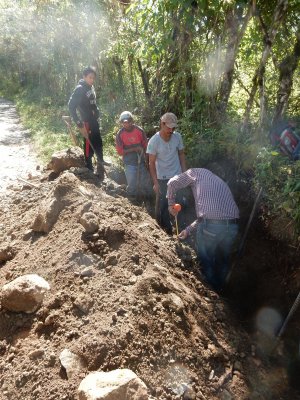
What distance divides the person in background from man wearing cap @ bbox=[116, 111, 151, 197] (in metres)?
0.79

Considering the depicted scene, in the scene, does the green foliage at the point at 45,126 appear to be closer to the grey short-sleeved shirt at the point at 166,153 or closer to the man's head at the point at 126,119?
the man's head at the point at 126,119

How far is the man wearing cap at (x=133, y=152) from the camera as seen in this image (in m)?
5.45

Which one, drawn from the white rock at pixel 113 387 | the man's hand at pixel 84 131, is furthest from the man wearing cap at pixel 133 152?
the white rock at pixel 113 387

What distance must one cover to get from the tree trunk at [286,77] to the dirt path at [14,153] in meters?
4.83

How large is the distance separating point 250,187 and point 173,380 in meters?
3.12

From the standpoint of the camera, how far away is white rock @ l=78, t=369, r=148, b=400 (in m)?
2.01

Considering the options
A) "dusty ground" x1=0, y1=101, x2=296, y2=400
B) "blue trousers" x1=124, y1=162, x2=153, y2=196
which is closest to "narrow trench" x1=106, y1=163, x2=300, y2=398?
"dusty ground" x1=0, y1=101, x2=296, y2=400

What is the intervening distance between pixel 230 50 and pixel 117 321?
458 centimetres

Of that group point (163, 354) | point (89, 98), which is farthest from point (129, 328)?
point (89, 98)

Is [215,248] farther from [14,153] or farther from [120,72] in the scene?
[120,72]

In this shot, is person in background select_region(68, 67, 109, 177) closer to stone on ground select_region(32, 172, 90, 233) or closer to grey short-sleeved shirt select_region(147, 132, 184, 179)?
stone on ground select_region(32, 172, 90, 233)

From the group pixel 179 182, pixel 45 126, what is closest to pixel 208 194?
pixel 179 182

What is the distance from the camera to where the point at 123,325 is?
2654 millimetres

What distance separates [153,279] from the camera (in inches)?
122
